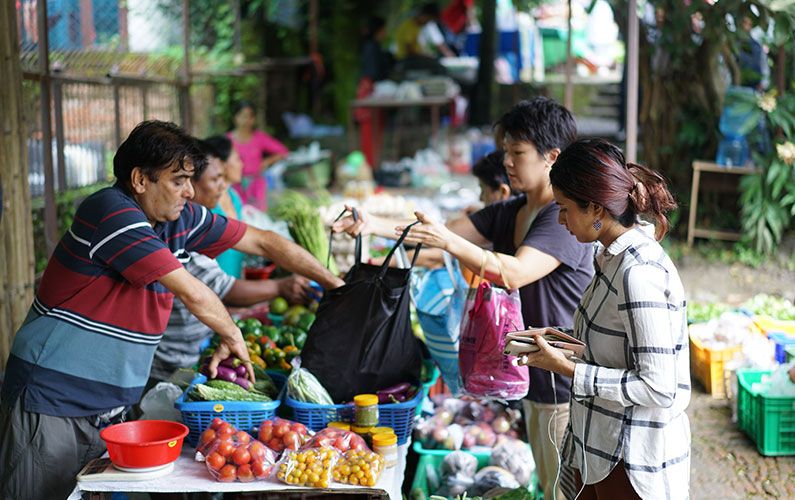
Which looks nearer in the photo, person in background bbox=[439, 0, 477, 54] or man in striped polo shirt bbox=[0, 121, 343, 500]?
man in striped polo shirt bbox=[0, 121, 343, 500]

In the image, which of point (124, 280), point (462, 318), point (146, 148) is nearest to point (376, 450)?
point (462, 318)

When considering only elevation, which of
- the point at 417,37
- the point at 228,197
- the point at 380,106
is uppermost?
the point at 417,37

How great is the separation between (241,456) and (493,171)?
2.50m

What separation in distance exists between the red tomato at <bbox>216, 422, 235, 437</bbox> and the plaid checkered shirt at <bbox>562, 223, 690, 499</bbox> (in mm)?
1159

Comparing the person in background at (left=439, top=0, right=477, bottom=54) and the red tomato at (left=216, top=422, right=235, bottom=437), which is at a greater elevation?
the person in background at (left=439, top=0, right=477, bottom=54)

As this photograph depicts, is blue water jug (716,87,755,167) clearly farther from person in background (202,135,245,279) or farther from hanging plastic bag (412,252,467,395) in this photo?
hanging plastic bag (412,252,467,395)

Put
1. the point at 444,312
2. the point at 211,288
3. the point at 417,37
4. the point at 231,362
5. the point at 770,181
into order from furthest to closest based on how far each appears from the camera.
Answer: the point at 417,37 < the point at 770,181 < the point at 211,288 < the point at 444,312 < the point at 231,362

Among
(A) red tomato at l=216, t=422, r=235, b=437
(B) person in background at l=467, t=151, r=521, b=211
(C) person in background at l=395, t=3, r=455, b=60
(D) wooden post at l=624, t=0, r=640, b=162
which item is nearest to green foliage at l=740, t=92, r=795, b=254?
(D) wooden post at l=624, t=0, r=640, b=162

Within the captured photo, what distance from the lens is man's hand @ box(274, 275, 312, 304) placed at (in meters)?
4.69

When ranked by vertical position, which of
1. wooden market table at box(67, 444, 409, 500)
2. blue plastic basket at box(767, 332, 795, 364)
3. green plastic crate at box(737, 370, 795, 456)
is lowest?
green plastic crate at box(737, 370, 795, 456)

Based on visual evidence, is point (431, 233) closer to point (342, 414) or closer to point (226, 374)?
point (342, 414)

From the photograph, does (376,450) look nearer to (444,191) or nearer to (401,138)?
(444,191)

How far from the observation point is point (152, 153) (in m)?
3.12

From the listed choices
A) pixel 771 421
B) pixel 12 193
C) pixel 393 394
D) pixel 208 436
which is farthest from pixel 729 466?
pixel 12 193
